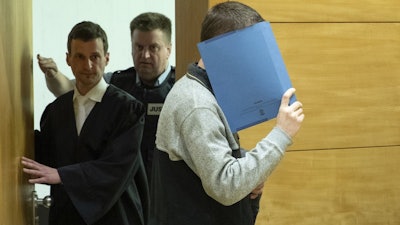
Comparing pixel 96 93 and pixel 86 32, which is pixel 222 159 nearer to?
pixel 96 93

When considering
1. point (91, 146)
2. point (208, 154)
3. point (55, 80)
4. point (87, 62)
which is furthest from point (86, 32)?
point (208, 154)

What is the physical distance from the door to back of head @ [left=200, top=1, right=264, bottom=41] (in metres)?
0.45

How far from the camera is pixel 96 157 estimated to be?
2658 mm

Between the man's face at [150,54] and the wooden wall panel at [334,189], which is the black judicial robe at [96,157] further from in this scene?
the man's face at [150,54]

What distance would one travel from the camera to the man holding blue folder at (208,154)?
1.55 meters

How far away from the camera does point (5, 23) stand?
1.62 m

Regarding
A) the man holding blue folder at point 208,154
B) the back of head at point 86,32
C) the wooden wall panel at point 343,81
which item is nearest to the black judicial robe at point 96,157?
the back of head at point 86,32

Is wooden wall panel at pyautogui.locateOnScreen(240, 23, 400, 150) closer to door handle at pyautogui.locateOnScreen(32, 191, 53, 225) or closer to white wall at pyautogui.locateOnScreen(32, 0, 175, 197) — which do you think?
door handle at pyautogui.locateOnScreen(32, 191, 53, 225)

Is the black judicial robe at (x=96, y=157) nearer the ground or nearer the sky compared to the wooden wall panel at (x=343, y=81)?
nearer the ground

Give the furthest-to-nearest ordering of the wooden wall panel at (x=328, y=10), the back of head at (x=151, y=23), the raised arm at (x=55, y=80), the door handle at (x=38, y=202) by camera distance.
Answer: the back of head at (x=151, y=23) → the raised arm at (x=55, y=80) → the wooden wall panel at (x=328, y=10) → the door handle at (x=38, y=202)

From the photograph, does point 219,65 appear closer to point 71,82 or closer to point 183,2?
point 183,2

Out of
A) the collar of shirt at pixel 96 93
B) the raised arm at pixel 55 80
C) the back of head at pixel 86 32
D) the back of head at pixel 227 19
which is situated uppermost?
the back of head at pixel 227 19

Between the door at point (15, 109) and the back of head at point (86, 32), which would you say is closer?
the door at point (15, 109)

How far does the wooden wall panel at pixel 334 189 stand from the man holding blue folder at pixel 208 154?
2.54ft
